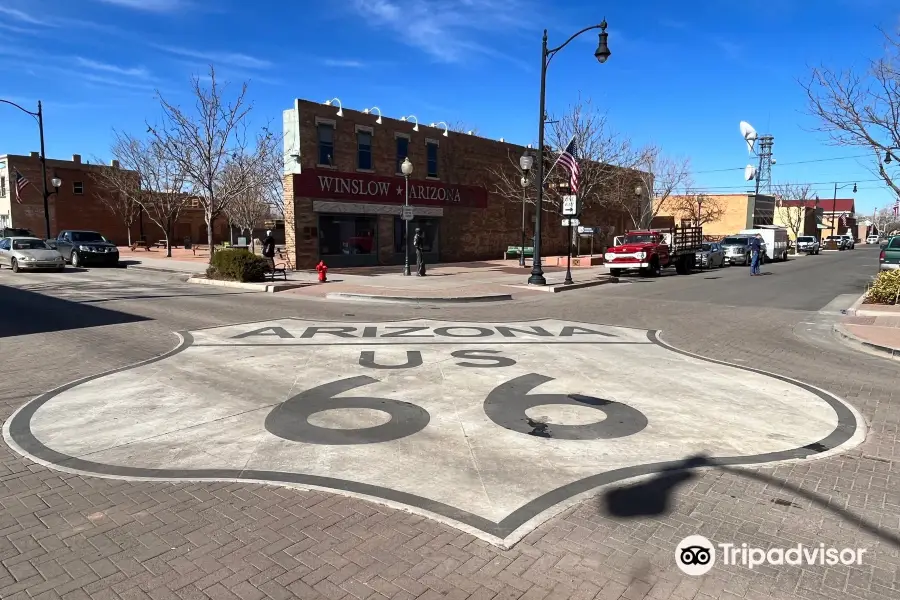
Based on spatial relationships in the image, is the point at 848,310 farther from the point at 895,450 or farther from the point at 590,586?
the point at 590,586

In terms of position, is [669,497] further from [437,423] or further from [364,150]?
[364,150]

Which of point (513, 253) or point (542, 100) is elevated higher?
point (542, 100)

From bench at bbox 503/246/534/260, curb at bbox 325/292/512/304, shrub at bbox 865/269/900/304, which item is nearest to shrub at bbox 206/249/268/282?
curb at bbox 325/292/512/304

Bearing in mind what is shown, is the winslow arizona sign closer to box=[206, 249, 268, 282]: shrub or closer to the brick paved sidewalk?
box=[206, 249, 268, 282]: shrub

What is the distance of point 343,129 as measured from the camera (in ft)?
83.0

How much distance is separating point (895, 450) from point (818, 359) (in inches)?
178

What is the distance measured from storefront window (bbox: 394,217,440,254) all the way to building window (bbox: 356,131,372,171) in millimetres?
3216

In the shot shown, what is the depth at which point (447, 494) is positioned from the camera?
4.05 meters

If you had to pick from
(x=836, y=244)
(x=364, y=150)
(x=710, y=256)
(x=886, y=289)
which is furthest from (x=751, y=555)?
(x=836, y=244)

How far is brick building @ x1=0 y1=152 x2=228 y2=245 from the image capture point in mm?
43969

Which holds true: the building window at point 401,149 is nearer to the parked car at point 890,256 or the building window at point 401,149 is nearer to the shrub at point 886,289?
the shrub at point 886,289

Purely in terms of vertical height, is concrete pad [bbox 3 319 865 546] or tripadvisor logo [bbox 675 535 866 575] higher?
concrete pad [bbox 3 319 865 546]

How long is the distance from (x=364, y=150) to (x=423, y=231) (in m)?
5.51

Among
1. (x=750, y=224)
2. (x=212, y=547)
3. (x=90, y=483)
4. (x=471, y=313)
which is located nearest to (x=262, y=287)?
(x=471, y=313)
